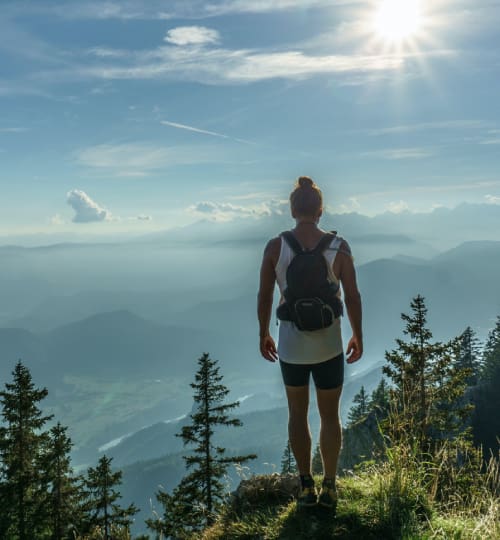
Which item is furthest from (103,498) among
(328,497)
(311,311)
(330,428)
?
(311,311)

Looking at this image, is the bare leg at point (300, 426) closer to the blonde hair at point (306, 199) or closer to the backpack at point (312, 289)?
the backpack at point (312, 289)

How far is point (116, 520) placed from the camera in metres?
21.1

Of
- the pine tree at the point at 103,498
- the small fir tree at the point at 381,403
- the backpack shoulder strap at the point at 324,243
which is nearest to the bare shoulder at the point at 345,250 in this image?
the backpack shoulder strap at the point at 324,243

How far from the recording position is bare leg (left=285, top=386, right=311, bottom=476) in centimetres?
508

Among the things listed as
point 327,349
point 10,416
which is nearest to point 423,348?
point 327,349

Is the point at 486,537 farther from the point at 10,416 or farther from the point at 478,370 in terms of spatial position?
the point at 478,370

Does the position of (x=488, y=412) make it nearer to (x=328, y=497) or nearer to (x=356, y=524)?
(x=328, y=497)

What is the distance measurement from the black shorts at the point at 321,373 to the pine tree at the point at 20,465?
1813cm

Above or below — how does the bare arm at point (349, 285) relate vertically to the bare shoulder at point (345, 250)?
below

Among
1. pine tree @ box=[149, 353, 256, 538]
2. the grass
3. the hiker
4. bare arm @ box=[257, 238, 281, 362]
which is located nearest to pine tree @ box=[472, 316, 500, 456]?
pine tree @ box=[149, 353, 256, 538]

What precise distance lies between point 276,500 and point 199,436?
1447 centimetres

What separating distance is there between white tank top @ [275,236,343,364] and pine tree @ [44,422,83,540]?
18.9m

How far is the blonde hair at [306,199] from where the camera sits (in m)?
4.95

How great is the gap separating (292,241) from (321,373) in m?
1.46
